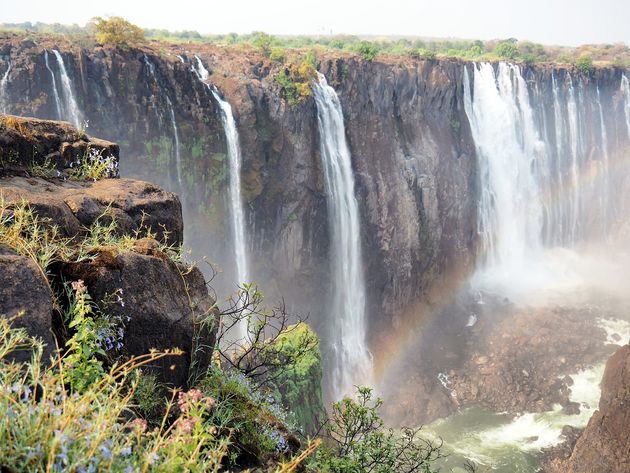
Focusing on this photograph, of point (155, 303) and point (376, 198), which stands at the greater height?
point (155, 303)

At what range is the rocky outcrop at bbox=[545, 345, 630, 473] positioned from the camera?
1329cm

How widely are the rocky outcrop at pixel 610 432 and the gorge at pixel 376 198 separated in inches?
128

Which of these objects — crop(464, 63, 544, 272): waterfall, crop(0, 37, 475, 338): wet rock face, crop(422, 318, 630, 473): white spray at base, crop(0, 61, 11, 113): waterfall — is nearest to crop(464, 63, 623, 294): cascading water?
crop(464, 63, 544, 272): waterfall

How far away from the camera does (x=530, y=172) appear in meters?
34.9

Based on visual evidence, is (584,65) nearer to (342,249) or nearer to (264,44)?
(264,44)

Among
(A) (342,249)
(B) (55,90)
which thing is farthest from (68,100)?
(A) (342,249)

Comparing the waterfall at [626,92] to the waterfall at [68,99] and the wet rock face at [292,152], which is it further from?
the waterfall at [68,99]

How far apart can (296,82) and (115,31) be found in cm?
782

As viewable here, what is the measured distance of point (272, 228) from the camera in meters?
22.8

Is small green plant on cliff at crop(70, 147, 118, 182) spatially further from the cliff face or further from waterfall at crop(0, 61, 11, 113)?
waterfall at crop(0, 61, 11, 113)

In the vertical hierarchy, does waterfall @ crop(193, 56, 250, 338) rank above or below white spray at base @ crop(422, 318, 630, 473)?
above

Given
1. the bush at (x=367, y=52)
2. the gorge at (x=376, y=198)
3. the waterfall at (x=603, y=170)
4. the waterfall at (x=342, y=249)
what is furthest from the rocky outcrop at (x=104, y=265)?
the waterfall at (x=603, y=170)

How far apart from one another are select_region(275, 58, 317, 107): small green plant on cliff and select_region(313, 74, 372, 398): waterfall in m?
0.65

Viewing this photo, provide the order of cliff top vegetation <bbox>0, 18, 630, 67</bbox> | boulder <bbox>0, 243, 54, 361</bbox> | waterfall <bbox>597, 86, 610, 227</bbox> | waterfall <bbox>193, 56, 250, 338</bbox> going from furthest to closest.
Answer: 1. waterfall <bbox>597, 86, 610, 227</bbox>
2. cliff top vegetation <bbox>0, 18, 630, 67</bbox>
3. waterfall <bbox>193, 56, 250, 338</bbox>
4. boulder <bbox>0, 243, 54, 361</bbox>
